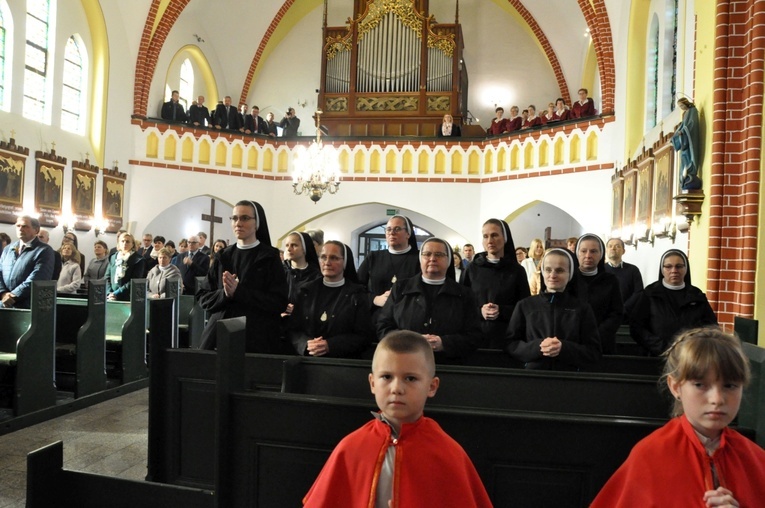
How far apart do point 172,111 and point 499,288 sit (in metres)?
13.5

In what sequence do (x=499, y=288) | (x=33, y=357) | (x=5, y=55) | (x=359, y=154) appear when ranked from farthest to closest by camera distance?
(x=359, y=154) → (x=5, y=55) → (x=33, y=357) → (x=499, y=288)

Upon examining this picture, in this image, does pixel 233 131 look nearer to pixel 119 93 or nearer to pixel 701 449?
pixel 119 93

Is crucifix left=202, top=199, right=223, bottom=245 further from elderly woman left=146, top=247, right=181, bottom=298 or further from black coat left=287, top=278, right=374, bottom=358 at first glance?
black coat left=287, top=278, right=374, bottom=358

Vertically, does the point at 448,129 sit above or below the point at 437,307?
above

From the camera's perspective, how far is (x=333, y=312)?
14.1 feet

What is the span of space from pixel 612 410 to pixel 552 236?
15.5 metres

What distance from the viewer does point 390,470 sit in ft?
7.54

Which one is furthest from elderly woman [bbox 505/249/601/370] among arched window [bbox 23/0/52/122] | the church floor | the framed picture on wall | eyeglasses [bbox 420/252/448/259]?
arched window [bbox 23/0/52/122]

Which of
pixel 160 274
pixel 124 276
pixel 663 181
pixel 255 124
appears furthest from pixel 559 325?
pixel 255 124

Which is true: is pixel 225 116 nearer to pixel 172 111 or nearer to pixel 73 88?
pixel 172 111

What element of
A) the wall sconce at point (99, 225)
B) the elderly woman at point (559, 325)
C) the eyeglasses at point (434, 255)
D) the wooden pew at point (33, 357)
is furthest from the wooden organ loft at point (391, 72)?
the elderly woman at point (559, 325)

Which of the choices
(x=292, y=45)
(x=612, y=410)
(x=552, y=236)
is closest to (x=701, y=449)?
(x=612, y=410)

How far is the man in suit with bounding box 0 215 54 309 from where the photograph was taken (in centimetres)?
704

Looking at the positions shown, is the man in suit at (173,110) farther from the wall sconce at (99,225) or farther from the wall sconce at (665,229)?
the wall sconce at (665,229)
